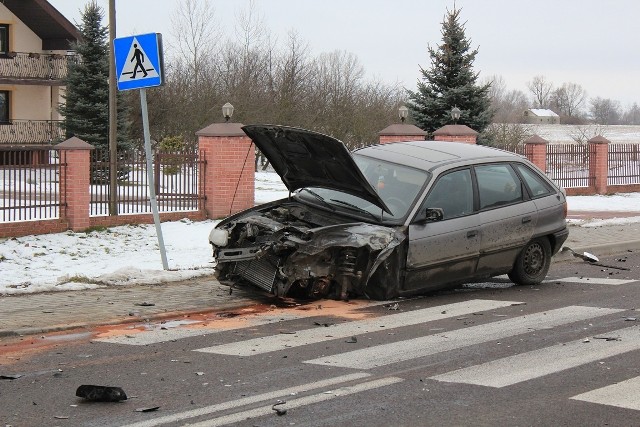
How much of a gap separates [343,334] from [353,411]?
104 inches

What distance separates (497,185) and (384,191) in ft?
4.82

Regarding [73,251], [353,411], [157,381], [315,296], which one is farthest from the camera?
[73,251]

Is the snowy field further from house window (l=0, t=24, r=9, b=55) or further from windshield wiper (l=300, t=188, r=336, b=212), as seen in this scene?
windshield wiper (l=300, t=188, r=336, b=212)

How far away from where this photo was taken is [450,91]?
3484 cm

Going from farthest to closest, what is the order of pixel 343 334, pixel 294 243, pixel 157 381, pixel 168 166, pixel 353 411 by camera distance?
pixel 168 166
pixel 294 243
pixel 343 334
pixel 157 381
pixel 353 411

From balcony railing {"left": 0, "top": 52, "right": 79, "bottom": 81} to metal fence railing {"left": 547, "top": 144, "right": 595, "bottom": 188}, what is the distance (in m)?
22.2

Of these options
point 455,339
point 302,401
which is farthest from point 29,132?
point 302,401

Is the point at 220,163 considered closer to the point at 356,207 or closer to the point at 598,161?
the point at 356,207

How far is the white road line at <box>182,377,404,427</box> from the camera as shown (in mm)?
5867

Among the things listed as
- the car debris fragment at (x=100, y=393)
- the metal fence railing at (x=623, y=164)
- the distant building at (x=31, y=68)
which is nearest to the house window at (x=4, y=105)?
the distant building at (x=31, y=68)

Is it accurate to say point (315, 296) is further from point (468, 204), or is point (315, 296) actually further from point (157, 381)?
point (157, 381)

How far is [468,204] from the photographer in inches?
430

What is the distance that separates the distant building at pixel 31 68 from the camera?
41.9 meters

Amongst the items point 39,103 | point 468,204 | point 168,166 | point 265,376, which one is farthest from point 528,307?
point 39,103
